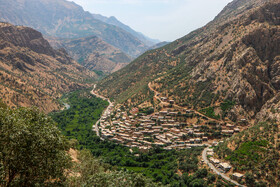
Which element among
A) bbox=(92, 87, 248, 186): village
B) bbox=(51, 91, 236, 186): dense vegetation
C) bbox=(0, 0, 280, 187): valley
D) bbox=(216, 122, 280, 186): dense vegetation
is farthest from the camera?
bbox=(92, 87, 248, 186): village

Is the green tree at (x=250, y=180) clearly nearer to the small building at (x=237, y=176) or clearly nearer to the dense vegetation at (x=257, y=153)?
the dense vegetation at (x=257, y=153)

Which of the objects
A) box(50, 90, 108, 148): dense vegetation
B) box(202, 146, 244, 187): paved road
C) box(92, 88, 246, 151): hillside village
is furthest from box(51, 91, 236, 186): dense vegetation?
box(92, 88, 246, 151): hillside village

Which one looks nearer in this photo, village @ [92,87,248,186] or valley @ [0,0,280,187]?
valley @ [0,0,280,187]

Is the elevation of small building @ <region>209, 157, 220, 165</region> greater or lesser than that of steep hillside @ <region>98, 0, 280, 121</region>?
lesser

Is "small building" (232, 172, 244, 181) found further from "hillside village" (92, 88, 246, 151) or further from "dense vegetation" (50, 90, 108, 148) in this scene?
"dense vegetation" (50, 90, 108, 148)

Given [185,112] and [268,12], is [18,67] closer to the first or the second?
[185,112]
